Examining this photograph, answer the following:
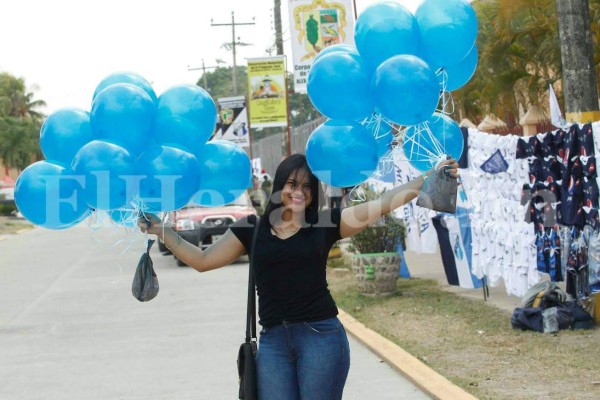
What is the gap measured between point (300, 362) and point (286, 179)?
2.68ft

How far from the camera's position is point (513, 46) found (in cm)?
1909

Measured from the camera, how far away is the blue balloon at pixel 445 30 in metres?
4.61

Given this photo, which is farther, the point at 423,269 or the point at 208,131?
the point at 423,269

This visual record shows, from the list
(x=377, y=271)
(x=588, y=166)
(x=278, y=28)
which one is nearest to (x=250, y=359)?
(x=588, y=166)

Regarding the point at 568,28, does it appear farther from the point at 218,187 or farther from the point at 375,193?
the point at 218,187

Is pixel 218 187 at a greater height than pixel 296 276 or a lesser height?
greater

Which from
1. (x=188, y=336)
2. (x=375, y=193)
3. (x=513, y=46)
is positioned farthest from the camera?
(x=513, y=46)

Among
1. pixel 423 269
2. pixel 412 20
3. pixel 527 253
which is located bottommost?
pixel 423 269

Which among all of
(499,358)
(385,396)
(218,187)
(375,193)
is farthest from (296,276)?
(375,193)

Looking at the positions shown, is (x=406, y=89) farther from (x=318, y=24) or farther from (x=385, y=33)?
(x=318, y=24)

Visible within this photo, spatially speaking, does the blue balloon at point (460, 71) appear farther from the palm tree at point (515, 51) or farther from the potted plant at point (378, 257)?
the palm tree at point (515, 51)

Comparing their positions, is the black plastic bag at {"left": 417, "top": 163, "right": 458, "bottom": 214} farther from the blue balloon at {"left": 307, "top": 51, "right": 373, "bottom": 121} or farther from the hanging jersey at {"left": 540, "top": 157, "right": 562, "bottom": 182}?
the hanging jersey at {"left": 540, "top": 157, "right": 562, "bottom": 182}

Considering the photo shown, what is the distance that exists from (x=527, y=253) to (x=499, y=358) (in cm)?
207

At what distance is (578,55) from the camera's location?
955 cm
